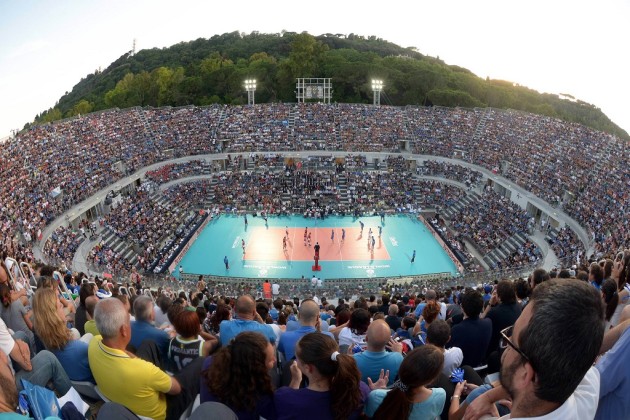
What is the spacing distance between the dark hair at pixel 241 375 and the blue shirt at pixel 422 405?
88 cm

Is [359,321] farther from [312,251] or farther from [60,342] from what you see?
[312,251]

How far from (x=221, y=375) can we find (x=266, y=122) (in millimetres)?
45858

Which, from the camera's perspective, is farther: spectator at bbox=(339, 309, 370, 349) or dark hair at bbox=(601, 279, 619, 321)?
spectator at bbox=(339, 309, 370, 349)

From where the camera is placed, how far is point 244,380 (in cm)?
366

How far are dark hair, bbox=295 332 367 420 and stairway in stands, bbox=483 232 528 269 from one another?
26078 mm

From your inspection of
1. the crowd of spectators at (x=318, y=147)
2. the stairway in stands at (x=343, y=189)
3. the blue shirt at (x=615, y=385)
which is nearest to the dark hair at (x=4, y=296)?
the blue shirt at (x=615, y=385)

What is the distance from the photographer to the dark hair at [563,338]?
221cm

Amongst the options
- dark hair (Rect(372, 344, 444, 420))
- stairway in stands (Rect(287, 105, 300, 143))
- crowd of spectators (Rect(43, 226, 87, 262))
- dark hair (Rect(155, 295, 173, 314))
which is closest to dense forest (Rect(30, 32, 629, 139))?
stairway in stands (Rect(287, 105, 300, 143))

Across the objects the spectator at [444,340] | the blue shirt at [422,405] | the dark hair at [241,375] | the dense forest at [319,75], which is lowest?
the spectator at [444,340]

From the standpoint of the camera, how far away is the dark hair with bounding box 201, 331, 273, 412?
11.9 ft

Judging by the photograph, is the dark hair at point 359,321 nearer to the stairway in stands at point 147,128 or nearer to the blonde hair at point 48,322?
the blonde hair at point 48,322

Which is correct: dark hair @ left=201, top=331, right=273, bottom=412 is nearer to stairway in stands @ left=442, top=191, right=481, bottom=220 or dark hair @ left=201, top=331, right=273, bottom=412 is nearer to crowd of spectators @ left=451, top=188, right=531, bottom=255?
crowd of spectators @ left=451, top=188, right=531, bottom=255

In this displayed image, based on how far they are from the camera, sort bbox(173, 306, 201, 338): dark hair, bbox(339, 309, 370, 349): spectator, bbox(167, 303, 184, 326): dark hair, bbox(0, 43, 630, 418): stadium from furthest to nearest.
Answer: bbox(0, 43, 630, 418): stadium, bbox(339, 309, 370, 349): spectator, bbox(167, 303, 184, 326): dark hair, bbox(173, 306, 201, 338): dark hair

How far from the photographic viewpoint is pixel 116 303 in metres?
4.20
